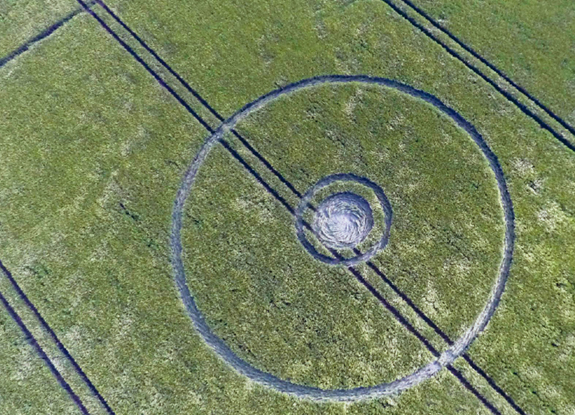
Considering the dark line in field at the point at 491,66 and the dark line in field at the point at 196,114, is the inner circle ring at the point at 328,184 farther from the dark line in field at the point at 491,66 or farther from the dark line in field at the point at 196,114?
the dark line in field at the point at 491,66

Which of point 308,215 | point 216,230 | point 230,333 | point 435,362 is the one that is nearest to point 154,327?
point 230,333

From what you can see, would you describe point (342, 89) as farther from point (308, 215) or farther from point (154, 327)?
point (154, 327)

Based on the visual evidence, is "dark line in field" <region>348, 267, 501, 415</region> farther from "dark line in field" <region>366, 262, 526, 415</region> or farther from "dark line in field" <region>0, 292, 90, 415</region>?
"dark line in field" <region>0, 292, 90, 415</region>

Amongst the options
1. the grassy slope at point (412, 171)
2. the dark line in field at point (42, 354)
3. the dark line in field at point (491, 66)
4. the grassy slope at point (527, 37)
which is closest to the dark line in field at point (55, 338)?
the dark line in field at point (42, 354)

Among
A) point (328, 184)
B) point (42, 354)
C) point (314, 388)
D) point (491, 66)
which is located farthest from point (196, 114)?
point (491, 66)

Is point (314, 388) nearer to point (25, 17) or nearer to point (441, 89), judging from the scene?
point (441, 89)

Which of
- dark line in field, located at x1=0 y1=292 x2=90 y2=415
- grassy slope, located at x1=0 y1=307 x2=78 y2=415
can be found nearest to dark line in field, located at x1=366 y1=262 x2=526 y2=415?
dark line in field, located at x1=0 y1=292 x2=90 y2=415
